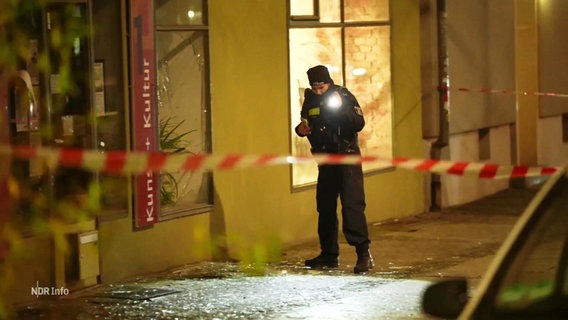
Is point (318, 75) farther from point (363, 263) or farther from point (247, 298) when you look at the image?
point (247, 298)

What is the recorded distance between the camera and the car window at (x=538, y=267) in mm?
4605

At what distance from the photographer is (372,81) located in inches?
571

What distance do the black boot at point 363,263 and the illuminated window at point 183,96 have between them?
160 cm

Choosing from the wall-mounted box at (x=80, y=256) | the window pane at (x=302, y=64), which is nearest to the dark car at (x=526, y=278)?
the wall-mounted box at (x=80, y=256)

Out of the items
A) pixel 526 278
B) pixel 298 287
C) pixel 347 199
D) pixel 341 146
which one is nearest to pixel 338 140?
pixel 341 146

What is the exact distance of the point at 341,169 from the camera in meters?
11.0

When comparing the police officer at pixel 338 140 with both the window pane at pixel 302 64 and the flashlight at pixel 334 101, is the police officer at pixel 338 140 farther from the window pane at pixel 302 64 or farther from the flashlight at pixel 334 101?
the window pane at pixel 302 64

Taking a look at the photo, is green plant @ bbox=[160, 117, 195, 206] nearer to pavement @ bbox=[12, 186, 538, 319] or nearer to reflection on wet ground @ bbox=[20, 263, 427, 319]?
pavement @ bbox=[12, 186, 538, 319]

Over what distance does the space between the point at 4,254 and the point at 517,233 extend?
589 cm

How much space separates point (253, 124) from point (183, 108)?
2.85 ft

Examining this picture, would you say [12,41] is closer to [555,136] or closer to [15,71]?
[15,71]

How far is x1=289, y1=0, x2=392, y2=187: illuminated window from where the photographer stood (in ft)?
43.0

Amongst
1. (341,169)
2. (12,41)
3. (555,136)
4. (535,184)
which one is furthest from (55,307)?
(555,136)

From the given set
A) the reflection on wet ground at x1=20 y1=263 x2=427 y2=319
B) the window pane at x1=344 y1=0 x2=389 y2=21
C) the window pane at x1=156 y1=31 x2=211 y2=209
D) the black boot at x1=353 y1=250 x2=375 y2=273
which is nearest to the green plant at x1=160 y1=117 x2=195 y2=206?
the window pane at x1=156 y1=31 x2=211 y2=209
